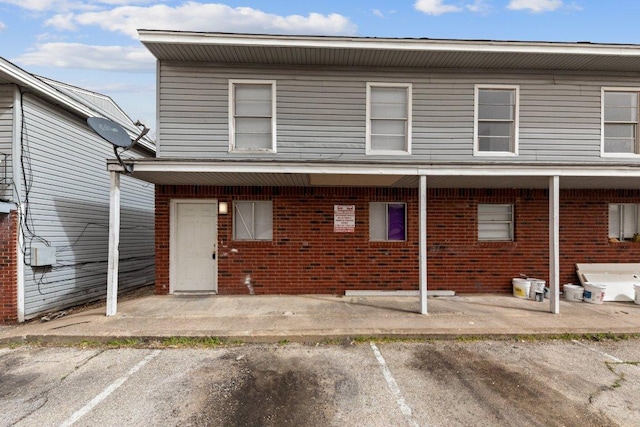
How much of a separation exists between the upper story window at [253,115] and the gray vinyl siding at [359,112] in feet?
0.70

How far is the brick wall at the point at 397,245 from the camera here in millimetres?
7461

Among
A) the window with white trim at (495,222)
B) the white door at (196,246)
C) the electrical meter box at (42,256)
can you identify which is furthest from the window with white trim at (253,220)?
the window with white trim at (495,222)

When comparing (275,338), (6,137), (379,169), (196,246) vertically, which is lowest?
(275,338)

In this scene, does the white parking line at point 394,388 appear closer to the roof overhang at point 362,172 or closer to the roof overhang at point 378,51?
the roof overhang at point 362,172

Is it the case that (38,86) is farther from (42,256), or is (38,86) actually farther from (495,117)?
(495,117)

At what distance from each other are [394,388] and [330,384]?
2.51 ft

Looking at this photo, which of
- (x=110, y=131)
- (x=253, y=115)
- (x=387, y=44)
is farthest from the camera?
(x=253, y=115)

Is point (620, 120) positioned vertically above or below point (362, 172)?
above

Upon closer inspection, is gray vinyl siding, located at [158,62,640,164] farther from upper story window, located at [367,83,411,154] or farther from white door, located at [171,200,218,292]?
white door, located at [171,200,218,292]

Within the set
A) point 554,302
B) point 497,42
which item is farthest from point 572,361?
point 497,42

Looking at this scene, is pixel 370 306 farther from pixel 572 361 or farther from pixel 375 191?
pixel 572 361

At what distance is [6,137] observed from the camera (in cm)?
589

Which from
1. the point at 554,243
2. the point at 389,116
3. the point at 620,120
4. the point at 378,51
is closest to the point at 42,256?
the point at 389,116

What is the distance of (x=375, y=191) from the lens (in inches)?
299
